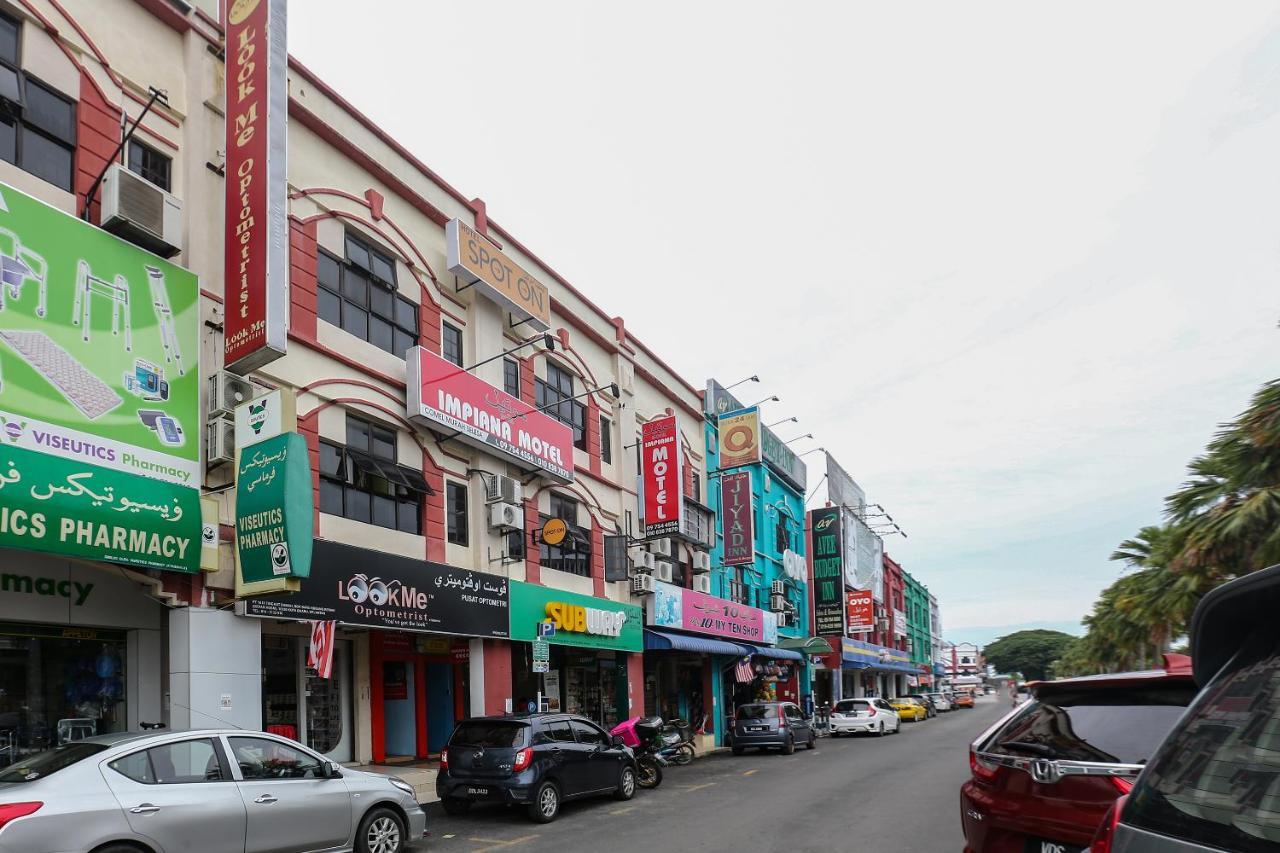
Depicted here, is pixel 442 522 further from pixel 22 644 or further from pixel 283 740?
pixel 283 740

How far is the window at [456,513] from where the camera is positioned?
65.2 feet

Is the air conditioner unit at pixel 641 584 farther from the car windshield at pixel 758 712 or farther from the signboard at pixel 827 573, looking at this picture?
the signboard at pixel 827 573

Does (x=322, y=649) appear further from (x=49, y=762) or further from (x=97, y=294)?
(x=49, y=762)

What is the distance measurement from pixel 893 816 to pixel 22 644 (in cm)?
1148

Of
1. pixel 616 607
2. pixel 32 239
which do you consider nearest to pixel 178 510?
pixel 32 239

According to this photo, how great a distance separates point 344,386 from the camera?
1722 cm

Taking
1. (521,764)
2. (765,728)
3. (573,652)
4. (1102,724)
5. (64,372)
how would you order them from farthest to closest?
(765,728) < (573,652) < (521,764) < (64,372) < (1102,724)

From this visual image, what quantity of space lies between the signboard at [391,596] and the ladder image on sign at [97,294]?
4092mm

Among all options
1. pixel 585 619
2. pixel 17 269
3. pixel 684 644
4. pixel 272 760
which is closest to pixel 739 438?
pixel 684 644

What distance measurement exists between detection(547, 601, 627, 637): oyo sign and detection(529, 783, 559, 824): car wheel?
299 inches

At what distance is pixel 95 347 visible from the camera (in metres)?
12.4

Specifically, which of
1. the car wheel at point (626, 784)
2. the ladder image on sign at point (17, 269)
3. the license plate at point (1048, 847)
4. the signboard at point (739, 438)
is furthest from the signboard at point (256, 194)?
the signboard at point (739, 438)

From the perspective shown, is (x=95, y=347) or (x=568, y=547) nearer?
(x=95, y=347)

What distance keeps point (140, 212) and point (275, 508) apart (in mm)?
4288
